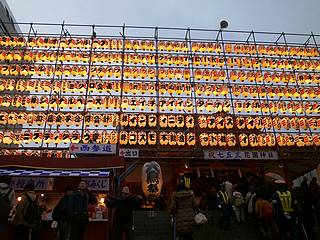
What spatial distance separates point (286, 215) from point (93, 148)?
9082mm

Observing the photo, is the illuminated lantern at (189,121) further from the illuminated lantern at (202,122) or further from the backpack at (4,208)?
the backpack at (4,208)

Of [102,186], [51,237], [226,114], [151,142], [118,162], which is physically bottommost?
[51,237]

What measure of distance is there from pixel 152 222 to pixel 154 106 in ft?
29.9

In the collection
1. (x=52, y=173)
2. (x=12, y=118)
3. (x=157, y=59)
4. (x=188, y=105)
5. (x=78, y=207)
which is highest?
(x=157, y=59)

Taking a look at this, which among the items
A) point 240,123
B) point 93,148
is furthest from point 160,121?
point 240,123

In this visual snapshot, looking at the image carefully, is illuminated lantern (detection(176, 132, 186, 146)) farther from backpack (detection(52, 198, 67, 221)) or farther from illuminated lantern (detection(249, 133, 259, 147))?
backpack (detection(52, 198, 67, 221))

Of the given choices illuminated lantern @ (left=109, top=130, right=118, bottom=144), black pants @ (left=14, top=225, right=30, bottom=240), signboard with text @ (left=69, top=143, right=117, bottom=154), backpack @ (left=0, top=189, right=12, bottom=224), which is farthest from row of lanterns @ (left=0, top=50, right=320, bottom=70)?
backpack @ (left=0, top=189, right=12, bottom=224)

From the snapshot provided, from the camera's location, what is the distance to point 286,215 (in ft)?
26.4

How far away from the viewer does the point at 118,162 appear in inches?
451

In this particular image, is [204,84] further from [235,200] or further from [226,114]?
[235,200]

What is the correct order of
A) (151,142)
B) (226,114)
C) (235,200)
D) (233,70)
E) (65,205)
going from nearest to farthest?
(65,205) < (235,200) < (151,142) < (226,114) < (233,70)

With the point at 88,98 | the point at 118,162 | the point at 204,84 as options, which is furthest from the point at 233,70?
the point at 118,162

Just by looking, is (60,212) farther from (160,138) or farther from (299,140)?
(299,140)

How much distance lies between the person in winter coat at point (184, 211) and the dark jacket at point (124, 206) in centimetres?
114
